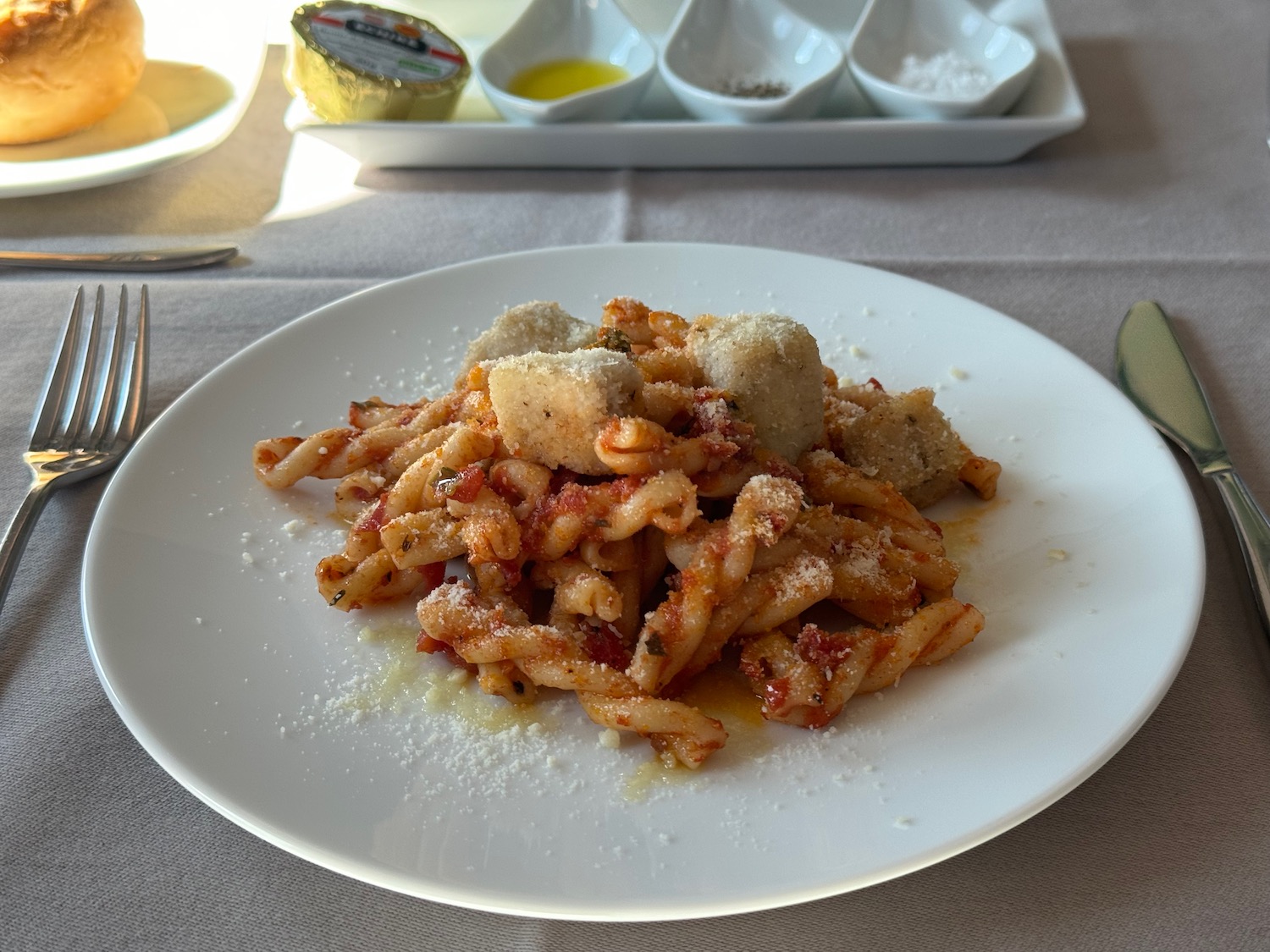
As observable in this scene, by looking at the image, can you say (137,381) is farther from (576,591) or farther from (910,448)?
(910,448)

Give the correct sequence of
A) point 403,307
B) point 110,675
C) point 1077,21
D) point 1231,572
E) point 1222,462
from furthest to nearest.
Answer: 1. point 1077,21
2. point 403,307
3. point 1222,462
4. point 1231,572
5. point 110,675

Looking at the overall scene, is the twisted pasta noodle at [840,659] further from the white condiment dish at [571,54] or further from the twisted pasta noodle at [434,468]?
the white condiment dish at [571,54]

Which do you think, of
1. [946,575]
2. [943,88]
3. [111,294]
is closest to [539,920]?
[946,575]

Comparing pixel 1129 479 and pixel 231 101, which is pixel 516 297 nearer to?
pixel 1129 479

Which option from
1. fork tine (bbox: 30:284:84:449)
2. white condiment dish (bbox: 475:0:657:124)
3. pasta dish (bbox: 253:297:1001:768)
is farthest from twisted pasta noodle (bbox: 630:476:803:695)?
white condiment dish (bbox: 475:0:657:124)

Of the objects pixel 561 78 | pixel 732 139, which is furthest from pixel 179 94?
pixel 732 139

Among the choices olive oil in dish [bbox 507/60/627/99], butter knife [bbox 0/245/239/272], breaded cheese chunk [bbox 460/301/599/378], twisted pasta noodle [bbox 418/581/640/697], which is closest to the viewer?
twisted pasta noodle [bbox 418/581/640/697]

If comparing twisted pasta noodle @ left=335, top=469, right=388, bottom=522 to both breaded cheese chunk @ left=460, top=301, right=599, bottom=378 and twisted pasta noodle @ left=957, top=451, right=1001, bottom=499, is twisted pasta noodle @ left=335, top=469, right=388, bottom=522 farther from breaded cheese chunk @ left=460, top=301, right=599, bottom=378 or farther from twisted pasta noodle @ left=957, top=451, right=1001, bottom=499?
twisted pasta noodle @ left=957, top=451, right=1001, bottom=499
